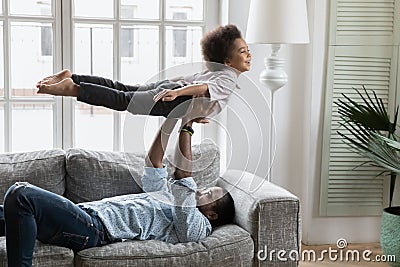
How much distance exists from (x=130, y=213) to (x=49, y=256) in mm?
412

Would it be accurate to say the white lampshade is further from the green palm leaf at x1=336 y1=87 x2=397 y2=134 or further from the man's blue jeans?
the man's blue jeans

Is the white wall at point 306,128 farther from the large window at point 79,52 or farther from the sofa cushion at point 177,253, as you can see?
the sofa cushion at point 177,253

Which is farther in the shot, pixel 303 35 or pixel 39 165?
pixel 303 35

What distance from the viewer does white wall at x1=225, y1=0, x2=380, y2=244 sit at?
3812 millimetres

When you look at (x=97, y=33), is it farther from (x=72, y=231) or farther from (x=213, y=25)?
(x=72, y=231)

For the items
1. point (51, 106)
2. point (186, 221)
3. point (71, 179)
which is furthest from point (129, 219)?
point (51, 106)

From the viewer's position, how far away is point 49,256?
2588mm

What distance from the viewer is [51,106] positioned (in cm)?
366

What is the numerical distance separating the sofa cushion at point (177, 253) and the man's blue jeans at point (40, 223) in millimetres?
72

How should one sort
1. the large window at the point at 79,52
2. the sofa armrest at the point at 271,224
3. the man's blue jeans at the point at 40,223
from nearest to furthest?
the man's blue jeans at the point at 40,223, the sofa armrest at the point at 271,224, the large window at the point at 79,52

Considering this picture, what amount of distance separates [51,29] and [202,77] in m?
1.53

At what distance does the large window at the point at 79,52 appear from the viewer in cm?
359

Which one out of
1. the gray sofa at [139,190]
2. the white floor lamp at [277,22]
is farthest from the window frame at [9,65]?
the white floor lamp at [277,22]

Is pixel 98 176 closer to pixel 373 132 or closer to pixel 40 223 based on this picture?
pixel 40 223
